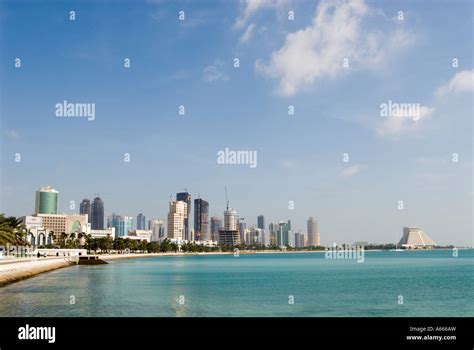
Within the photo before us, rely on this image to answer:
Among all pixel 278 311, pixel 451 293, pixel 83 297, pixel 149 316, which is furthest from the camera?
pixel 451 293

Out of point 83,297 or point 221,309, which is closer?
point 221,309

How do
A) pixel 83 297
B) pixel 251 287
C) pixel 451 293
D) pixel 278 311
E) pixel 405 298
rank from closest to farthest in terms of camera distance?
pixel 278 311, pixel 83 297, pixel 405 298, pixel 451 293, pixel 251 287
